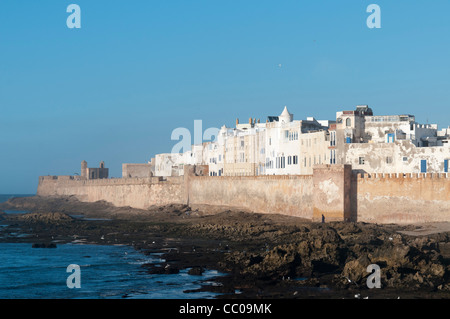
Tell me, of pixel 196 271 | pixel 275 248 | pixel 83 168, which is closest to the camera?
pixel 196 271

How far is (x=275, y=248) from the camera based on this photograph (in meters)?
27.3

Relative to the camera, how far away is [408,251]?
1001 inches

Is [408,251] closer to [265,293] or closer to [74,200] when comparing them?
[265,293]

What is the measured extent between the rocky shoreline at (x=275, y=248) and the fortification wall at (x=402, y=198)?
1.46 m

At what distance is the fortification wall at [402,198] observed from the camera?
127ft

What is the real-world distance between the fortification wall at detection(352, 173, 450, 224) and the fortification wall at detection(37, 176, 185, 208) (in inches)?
981

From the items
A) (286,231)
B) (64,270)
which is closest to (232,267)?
(64,270)

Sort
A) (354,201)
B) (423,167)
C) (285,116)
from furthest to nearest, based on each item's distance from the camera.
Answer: (285,116)
(423,167)
(354,201)

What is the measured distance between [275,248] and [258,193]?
24.1 m

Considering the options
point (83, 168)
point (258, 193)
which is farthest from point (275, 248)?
point (83, 168)

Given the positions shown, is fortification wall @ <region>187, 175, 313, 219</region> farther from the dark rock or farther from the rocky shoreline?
the dark rock

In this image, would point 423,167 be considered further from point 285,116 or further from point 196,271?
point 196,271

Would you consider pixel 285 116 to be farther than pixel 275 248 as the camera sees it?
Yes

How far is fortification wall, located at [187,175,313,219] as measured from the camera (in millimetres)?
45719
